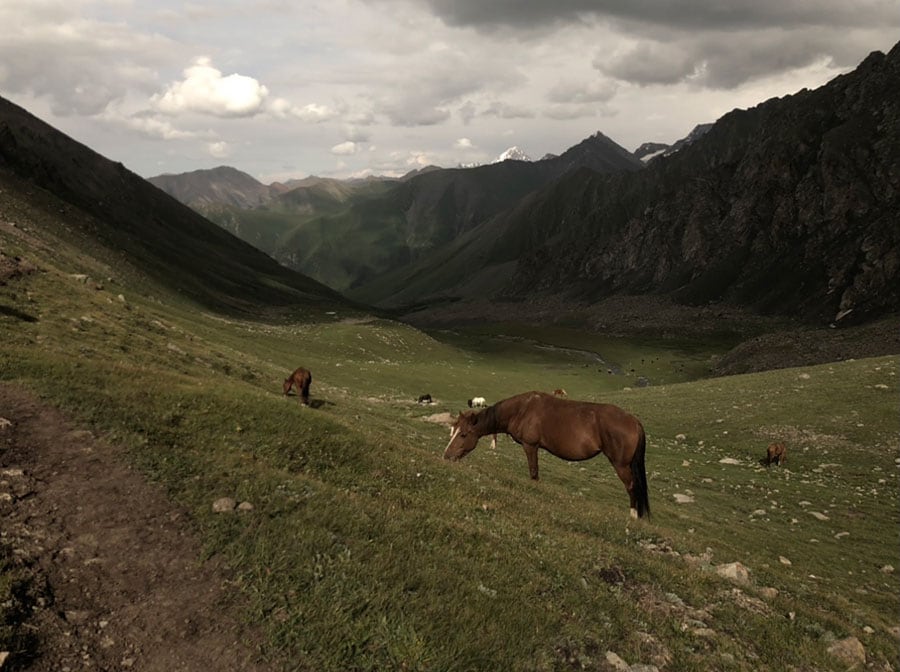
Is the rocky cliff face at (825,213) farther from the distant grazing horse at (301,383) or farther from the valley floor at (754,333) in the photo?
the distant grazing horse at (301,383)

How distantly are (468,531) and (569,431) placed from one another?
7.58 metres

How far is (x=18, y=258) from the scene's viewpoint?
117 ft

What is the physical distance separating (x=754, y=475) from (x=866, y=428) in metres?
10.0

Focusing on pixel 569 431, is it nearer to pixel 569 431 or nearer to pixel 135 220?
pixel 569 431

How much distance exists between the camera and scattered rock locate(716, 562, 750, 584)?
13898 mm

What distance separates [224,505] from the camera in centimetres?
1147

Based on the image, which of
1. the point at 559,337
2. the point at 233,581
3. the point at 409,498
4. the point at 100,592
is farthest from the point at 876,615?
the point at 559,337

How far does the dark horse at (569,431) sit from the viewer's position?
1833 centimetres

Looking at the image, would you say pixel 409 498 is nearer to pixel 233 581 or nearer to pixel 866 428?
pixel 233 581

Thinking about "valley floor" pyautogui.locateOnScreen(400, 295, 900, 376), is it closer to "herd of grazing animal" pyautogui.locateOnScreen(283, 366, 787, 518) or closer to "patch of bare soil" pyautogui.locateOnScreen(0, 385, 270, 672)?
"herd of grazing animal" pyautogui.locateOnScreen(283, 366, 787, 518)

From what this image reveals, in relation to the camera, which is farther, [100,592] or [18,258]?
[18,258]

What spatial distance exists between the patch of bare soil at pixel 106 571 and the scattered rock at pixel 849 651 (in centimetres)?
1149

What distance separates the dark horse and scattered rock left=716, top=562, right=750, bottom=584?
12.6ft

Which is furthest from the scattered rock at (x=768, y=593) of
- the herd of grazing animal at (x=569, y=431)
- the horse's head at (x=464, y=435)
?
the horse's head at (x=464, y=435)
